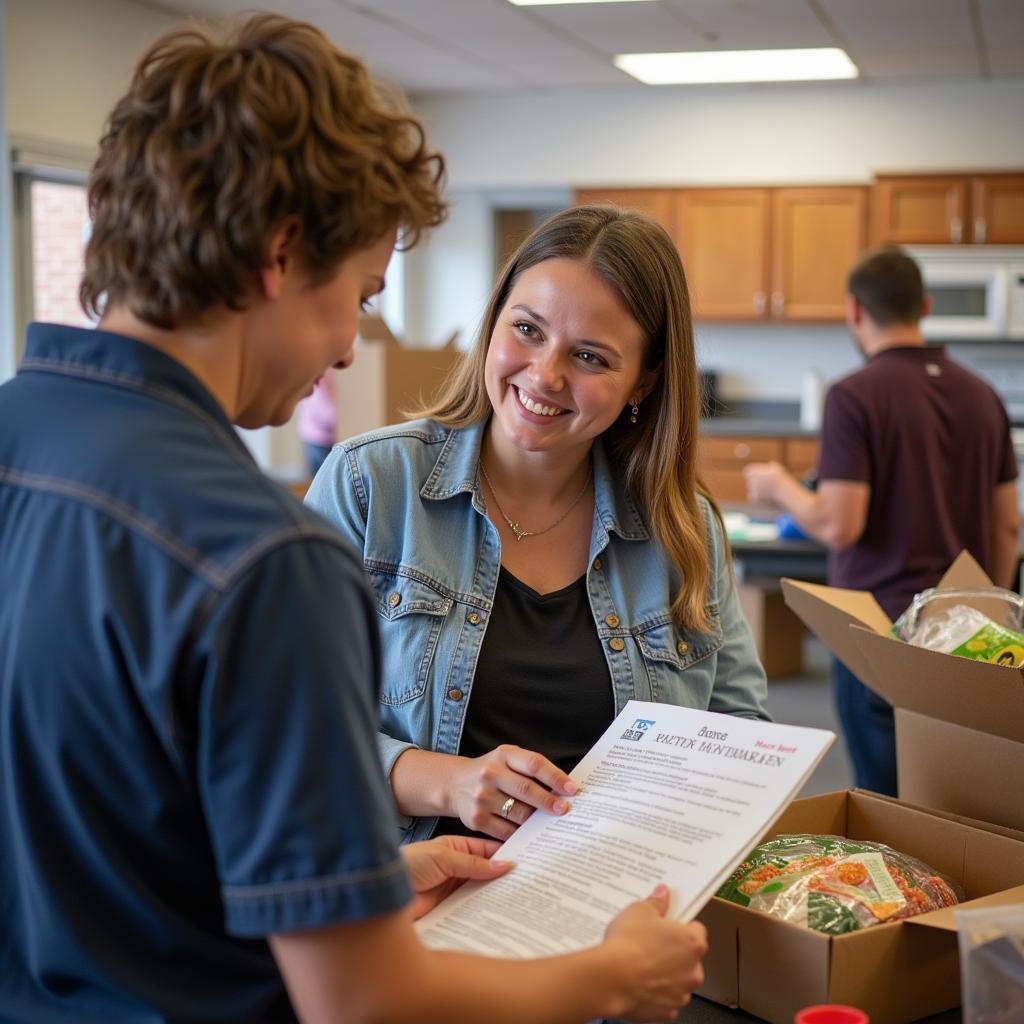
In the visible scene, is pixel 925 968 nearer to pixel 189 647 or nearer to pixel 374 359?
pixel 189 647

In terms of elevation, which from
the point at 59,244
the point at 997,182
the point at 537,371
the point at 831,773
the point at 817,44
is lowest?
the point at 831,773

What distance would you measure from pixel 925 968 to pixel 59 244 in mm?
4902

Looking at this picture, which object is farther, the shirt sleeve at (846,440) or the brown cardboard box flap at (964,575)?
the shirt sleeve at (846,440)

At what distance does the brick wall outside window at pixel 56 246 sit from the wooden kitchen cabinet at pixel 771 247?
3.19 meters

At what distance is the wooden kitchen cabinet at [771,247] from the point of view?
677cm

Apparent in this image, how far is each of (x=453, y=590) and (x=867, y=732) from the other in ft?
4.95

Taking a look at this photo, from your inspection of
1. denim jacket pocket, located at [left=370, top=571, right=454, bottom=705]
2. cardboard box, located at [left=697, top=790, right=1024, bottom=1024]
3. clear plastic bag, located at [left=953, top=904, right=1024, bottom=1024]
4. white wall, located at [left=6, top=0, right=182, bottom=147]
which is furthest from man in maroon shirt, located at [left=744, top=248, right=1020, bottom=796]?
white wall, located at [left=6, top=0, right=182, bottom=147]

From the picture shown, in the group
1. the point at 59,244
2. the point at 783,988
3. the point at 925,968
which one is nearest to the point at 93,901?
the point at 783,988

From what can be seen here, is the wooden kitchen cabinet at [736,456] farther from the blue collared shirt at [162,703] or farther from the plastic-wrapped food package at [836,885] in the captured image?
the blue collared shirt at [162,703]

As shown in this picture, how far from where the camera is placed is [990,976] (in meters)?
0.93

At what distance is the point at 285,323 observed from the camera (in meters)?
0.81

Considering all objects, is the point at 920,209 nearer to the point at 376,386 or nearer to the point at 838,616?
the point at 376,386

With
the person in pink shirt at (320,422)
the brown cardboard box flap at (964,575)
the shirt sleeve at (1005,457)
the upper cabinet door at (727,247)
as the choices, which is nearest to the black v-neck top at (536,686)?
the brown cardboard box flap at (964,575)

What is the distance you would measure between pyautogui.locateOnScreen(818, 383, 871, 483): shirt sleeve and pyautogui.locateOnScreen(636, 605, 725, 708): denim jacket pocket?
57.5 inches
